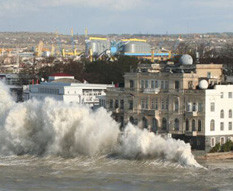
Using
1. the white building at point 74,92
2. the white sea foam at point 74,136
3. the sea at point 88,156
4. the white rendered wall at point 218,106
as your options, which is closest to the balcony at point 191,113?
the white rendered wall at point 218,106

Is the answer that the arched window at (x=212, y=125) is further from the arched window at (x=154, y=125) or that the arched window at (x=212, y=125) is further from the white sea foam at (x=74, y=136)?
the arched window at (x=154, y=125)

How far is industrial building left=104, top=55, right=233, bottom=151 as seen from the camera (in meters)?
72.8

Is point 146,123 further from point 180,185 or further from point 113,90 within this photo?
point 180,185

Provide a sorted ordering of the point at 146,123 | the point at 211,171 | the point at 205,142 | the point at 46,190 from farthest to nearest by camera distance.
Result: the point at 146,123, the point at 205,142, the point at 211,171, the point at 46,190

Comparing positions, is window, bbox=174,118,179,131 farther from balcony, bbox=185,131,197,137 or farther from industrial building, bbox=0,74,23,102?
industrial building, bbox=0,74,23,102

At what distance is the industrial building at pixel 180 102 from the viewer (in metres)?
72.8

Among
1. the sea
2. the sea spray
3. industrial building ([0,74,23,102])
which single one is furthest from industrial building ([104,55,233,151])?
industrial building ([0,74,23,102])

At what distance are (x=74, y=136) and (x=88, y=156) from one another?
2.86m

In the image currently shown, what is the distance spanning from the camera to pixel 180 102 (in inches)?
2936

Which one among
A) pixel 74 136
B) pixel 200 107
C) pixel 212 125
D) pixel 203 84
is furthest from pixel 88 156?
pixel 203 84

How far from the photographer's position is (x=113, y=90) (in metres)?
81.0

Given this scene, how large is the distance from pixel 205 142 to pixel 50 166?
1126 centimetres

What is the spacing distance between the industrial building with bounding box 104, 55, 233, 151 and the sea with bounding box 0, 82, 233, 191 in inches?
110

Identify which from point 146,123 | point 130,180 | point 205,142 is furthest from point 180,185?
point 146,123
